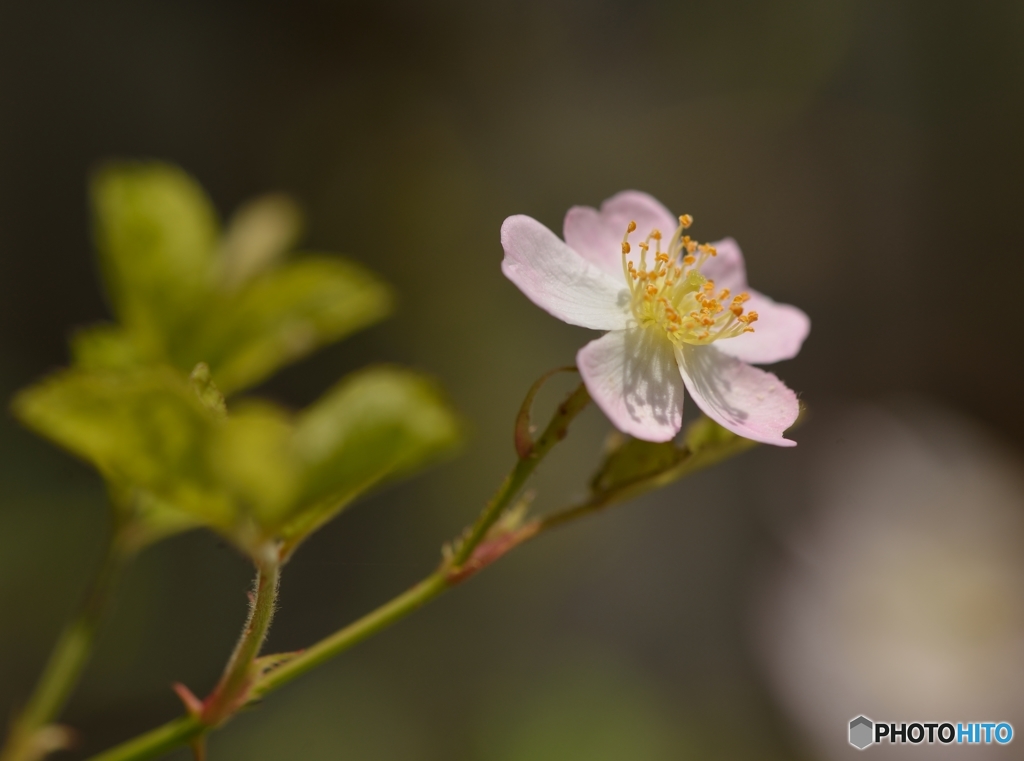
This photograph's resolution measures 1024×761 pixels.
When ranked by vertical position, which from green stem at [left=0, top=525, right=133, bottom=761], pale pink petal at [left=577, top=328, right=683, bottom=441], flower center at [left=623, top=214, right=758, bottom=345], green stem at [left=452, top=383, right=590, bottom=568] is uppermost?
flower center at [left=623, top=214, right=758, bottom=345]

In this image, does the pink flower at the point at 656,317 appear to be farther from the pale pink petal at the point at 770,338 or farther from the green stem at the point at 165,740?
the green stem at the point at 165,740

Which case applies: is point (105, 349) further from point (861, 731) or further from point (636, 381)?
point (861, 731)

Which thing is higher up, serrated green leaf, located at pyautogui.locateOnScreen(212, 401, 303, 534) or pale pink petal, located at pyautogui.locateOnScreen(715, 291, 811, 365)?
pale pink petal, located at pyautogui.locateOnScreen(715, 291, 811, 365)

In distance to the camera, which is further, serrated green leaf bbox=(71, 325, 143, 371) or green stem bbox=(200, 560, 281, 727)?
serrated green leaf bbox=(71, 325, 143, 371)

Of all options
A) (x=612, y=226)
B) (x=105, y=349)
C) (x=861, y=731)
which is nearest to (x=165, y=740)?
(x=105, y=349)

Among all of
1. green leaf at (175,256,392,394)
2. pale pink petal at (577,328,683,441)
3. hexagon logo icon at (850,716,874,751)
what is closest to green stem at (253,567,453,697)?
pale pink petal at (577,328,683,441)

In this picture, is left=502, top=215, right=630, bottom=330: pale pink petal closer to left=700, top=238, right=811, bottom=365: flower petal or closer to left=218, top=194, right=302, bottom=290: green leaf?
left=700, top=238, right=811, bottom=365: flower petal
